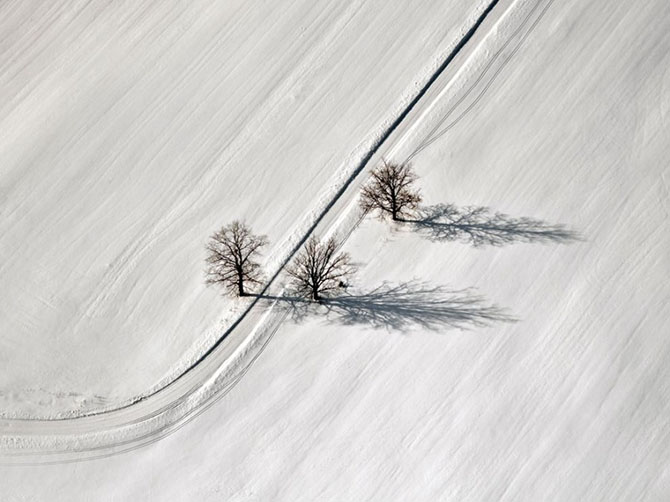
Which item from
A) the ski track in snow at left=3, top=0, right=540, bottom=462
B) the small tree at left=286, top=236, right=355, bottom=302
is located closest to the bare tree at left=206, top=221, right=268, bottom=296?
the ski track in snow at left=3, top=0, right=540, bottom=462

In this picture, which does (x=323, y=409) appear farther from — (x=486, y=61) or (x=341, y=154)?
(x=486, y=61)

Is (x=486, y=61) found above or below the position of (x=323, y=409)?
above

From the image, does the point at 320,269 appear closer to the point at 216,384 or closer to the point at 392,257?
the point at 392,257

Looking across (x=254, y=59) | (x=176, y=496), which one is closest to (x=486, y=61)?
(x=254, y=59)

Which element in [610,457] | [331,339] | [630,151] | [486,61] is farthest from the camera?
[486,61]

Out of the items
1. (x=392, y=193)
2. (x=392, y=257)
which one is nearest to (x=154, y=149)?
(x=392, y=193)

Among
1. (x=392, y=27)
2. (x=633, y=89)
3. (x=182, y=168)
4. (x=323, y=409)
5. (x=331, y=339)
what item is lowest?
(x=323, y=409)
